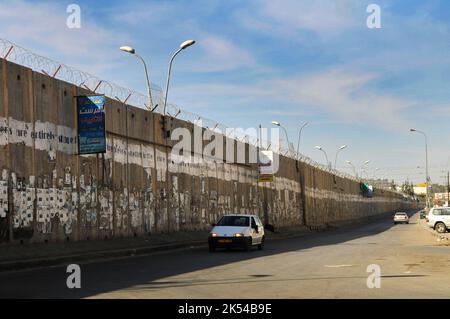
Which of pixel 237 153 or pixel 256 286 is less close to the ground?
Answer: pixel 237 153

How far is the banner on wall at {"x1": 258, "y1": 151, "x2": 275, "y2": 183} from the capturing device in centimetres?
4967

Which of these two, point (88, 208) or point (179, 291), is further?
point (88, 208)

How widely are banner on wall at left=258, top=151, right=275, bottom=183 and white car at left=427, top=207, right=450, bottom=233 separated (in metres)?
13.2

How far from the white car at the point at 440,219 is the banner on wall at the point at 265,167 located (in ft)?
43.4

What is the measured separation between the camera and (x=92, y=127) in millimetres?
23156

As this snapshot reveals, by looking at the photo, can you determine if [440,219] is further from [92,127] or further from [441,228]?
[92,127]

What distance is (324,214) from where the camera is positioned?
7644cm

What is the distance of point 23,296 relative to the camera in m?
10.5

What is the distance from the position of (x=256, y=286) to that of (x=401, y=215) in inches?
2577

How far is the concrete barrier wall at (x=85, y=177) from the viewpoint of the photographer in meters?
19.8

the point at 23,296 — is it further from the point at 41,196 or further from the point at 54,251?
the point at 41,196
